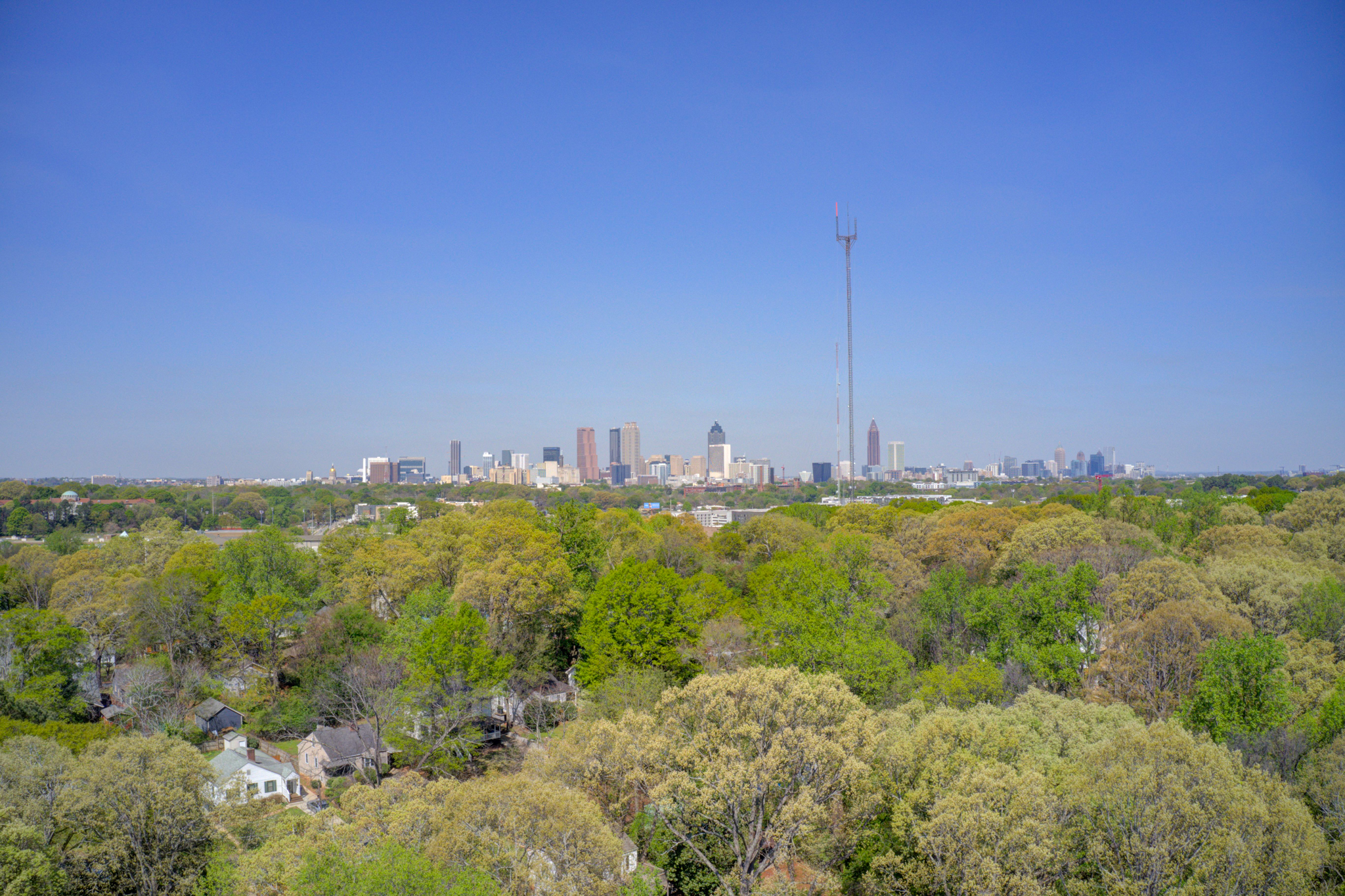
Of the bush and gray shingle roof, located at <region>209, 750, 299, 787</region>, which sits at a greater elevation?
the bush

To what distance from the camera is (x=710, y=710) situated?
14.6 metres

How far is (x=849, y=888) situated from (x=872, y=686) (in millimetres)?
6844

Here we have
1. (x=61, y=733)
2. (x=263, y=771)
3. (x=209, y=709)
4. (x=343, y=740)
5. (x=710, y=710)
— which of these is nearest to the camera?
(x=710, y=710)

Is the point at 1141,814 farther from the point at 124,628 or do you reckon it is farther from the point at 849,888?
the point at 124,628

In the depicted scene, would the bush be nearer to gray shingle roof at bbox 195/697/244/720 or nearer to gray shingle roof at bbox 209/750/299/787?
gray shingle roof at bbox 209/750/299/787

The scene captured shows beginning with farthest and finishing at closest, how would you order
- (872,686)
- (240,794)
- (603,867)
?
1. (872,686)
2. (240,794)
3. (603,867)

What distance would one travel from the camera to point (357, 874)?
423 inches

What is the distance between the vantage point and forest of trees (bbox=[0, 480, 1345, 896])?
11.9m

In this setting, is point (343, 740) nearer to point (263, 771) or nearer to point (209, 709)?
point (263, 771)

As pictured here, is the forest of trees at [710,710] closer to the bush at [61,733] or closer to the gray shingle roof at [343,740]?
the bush at [61,733]

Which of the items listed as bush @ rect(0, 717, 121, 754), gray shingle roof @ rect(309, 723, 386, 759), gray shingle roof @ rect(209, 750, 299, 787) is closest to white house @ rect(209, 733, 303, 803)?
gray shingle roof @ rect(209, 750, 299, 787)

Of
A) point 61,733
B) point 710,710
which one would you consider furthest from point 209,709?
point 710,710

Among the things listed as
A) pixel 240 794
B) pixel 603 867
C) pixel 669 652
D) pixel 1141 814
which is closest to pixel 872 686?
pixel 669 652

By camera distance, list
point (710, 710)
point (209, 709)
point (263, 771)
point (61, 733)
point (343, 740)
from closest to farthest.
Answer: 1. point (710, 710)
2. point (61, 733)
3. point (263, 771)
4. point (343, 740)
5. point (209, 709)
